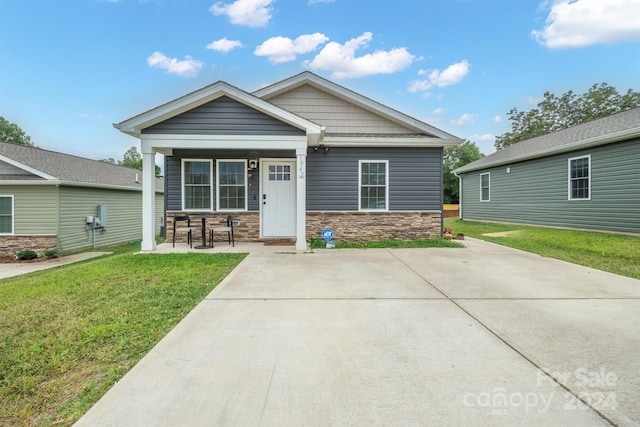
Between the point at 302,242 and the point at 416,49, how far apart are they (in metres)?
11.9

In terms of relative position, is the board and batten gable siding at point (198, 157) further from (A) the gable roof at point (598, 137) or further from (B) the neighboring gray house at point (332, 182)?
(A) the gable roof at point (598, 137)

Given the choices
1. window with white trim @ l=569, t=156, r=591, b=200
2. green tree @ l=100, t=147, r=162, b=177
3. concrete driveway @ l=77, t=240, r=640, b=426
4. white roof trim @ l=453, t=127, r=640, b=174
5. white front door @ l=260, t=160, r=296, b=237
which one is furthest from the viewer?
green tree @ l=100, t=147, r=162, b=177

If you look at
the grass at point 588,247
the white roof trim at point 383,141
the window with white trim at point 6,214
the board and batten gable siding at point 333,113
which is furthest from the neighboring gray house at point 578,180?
the window with white trim at point 6,214

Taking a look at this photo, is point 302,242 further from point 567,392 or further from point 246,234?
point 567,392

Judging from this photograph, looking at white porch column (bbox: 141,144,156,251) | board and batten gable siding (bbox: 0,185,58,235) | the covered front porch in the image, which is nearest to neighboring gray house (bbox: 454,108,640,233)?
the covered front porch

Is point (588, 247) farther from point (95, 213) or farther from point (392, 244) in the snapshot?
point (95, 213)

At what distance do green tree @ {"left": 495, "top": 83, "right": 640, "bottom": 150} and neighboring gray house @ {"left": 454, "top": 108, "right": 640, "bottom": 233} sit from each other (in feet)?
59.4

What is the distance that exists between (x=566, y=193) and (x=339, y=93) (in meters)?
9.44

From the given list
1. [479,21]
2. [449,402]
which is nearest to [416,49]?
[479,21]

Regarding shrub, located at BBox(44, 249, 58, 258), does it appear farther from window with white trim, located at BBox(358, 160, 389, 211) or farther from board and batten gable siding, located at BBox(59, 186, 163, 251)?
window with white trim, located at BBox(358, 160, 389, 211)

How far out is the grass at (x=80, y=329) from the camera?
2.21 m

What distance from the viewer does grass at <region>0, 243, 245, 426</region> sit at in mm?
2213

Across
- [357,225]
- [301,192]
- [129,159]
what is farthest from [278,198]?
[129,159]

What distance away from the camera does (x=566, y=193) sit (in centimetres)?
1245
